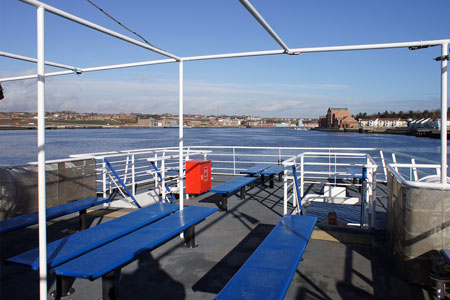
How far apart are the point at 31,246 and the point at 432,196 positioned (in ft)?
15.5

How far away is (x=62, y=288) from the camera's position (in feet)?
10.4

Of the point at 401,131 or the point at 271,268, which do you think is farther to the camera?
the point at 401,131

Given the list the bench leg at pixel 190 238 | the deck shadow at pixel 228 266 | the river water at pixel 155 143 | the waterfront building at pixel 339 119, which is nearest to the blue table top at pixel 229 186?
the deck shadow at pixel 228 266

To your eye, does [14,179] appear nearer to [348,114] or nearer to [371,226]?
[371,226]

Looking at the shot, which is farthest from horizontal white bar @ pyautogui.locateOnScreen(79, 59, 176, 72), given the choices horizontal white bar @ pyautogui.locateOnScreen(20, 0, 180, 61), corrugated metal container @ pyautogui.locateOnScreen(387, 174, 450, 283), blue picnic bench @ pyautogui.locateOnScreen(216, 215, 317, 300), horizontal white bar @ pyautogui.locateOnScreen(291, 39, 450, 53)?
corrugated metal container @ pyautogui.locateOnScreen(387, 174, 450, 283)

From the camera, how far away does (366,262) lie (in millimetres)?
3957

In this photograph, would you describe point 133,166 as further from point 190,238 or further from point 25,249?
point 190,238

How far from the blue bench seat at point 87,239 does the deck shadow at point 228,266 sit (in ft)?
3.16

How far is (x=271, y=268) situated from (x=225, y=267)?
116 cm

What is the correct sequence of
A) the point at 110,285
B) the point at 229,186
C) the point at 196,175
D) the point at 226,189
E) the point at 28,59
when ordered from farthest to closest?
the point at 196,175, the point at 229,186, the point at 226,189, the point at 28,59, the point at 110,285

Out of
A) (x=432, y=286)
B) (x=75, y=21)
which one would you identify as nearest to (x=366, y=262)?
(x=432, y=286)

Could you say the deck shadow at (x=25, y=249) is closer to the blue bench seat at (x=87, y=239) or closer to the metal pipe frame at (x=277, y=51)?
the blue bench seat at (x=87, y=239)

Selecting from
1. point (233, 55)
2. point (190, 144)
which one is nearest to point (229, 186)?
point (233, 55)

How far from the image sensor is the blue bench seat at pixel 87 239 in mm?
2805
